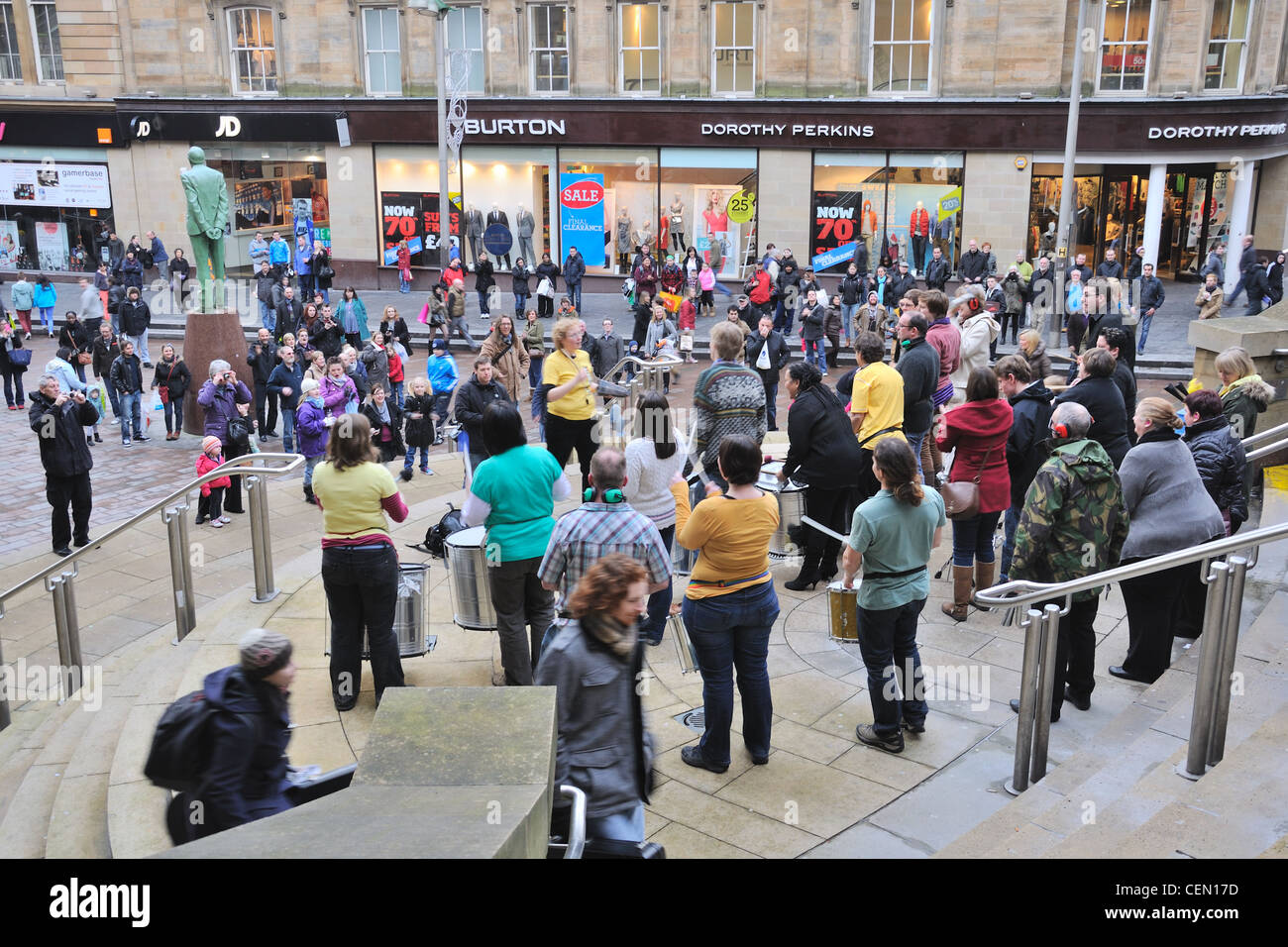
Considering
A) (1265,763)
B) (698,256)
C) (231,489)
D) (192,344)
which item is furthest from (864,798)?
(698,256)

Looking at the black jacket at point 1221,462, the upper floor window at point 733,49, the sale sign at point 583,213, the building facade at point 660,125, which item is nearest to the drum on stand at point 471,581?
the black jacket at point 1221,462

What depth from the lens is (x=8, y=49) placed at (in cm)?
3147

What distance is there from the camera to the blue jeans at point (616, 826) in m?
4.41

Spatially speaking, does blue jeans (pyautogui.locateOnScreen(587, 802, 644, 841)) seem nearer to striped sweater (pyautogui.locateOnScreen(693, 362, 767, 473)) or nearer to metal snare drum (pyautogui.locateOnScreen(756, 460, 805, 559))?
striped sweater (pyautogui.locateOnScreen(693, 362, 767, 473))

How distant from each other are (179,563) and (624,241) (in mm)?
22380

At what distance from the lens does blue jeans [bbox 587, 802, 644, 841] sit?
173 inches

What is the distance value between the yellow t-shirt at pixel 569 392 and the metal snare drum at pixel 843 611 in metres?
3.39

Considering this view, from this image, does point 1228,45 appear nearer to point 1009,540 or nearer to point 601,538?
point 1009,540

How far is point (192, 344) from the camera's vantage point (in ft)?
54.2

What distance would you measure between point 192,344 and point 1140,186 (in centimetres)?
2216

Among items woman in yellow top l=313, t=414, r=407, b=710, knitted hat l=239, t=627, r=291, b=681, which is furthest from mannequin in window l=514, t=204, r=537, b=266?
knitted hat l=239, t=627, r=291, b=681

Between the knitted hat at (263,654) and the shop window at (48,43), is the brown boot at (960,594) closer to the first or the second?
the knitted hat at (263,654)

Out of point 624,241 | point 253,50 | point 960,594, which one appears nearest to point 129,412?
point 960,594

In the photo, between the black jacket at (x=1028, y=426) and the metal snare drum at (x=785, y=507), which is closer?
the black jacket at (x=1028, y=426)
